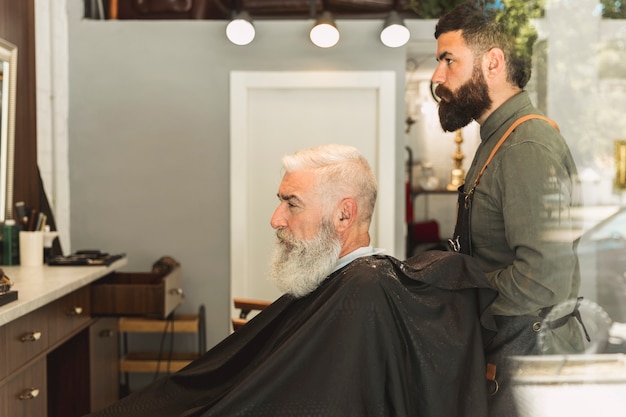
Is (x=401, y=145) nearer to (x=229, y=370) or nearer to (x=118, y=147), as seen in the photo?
(x=118, y=147)

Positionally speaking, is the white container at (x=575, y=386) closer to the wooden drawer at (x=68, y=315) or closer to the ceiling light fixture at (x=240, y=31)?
the wooden drawer at (x=68, y=315)

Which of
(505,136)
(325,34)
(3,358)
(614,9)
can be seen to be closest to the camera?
(614,9)

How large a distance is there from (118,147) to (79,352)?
1542mm

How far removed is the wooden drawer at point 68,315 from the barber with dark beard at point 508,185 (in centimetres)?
151

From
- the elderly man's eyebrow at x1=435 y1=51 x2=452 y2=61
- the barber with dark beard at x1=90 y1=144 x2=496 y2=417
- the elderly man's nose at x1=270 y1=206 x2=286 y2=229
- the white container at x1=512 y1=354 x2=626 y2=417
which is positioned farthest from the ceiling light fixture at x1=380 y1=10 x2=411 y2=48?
the white container at x1=512 y1=354 x2=626 y2=417

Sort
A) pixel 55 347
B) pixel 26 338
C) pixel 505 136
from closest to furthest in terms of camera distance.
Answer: pixel 505 136 → pixel 26 338 → pixel 55 347

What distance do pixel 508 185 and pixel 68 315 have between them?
1838 millimetres

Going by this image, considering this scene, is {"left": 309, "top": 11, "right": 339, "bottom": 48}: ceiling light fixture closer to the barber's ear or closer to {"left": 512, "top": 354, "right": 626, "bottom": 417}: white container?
the barber's ear

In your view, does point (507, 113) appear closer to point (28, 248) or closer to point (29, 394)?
point (29, 394)

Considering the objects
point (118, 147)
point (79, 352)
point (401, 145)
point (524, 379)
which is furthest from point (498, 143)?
point (118, 147)

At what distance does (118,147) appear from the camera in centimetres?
433

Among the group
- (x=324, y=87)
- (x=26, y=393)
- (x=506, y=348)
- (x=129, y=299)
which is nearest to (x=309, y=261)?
(x=506, y=348)

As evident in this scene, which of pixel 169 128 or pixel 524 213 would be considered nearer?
pixel 524 213

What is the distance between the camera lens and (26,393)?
7.77 feet
